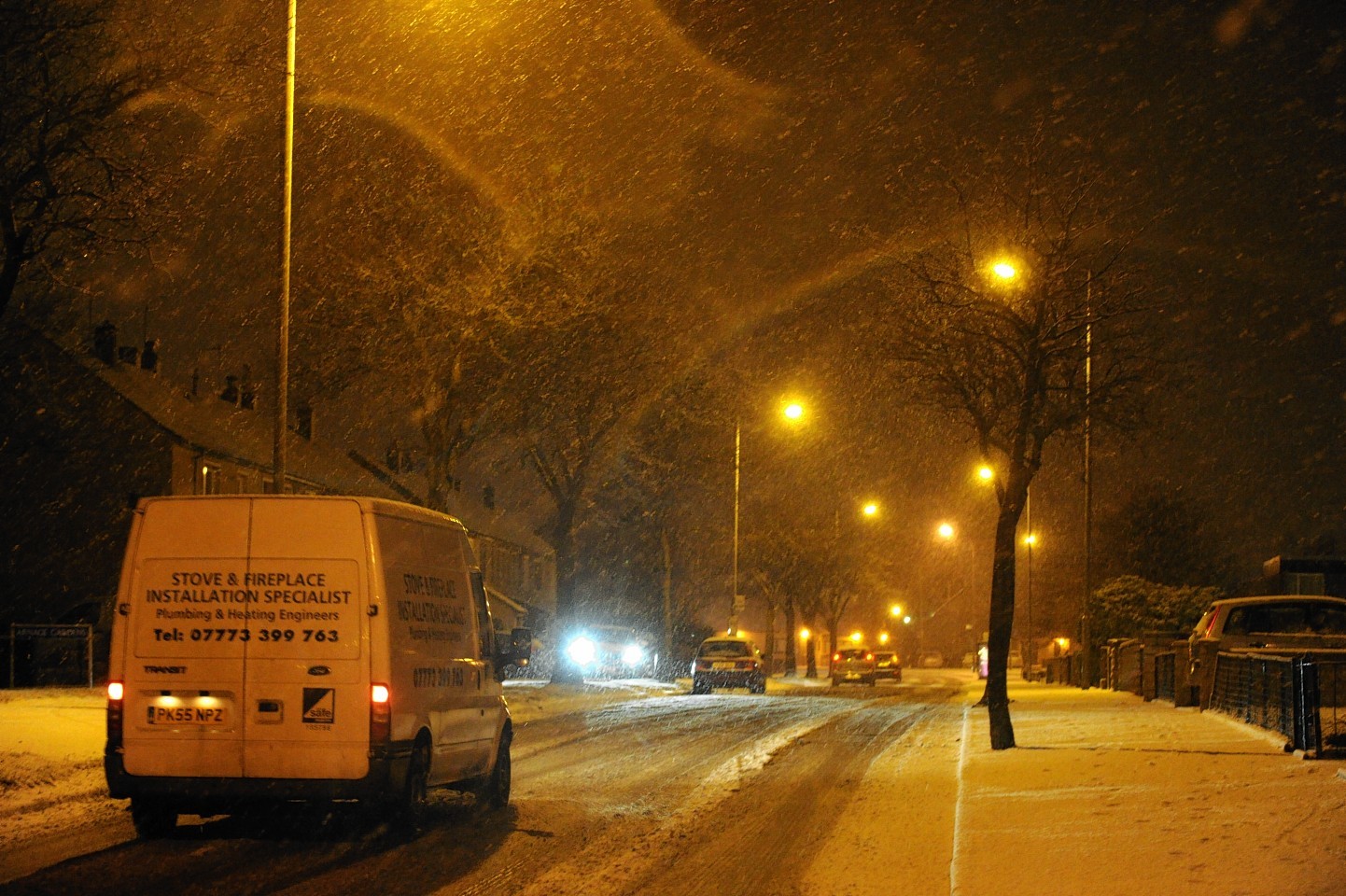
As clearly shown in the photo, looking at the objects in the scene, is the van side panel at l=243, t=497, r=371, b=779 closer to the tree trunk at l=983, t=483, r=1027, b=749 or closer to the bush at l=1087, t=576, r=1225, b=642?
the tree trunk at l=983, t=483, r=1027, b=749

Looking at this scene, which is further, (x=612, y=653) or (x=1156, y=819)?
(x=612, y=653)

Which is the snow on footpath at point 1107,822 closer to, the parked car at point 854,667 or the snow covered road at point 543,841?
the snow covered road at point 543,841

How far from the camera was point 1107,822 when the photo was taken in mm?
9523

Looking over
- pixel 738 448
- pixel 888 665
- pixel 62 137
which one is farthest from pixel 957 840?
pixel 888 665

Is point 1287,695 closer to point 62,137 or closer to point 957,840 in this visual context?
point 957,840

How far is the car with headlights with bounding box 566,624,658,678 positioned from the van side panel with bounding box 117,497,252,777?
43.8 meters

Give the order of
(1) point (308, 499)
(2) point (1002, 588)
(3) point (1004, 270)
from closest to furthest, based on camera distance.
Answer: (1) point (308, 499) → (3) point (1004, 270) → (2) point (1002, 588)

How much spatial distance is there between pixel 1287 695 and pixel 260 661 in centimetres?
940

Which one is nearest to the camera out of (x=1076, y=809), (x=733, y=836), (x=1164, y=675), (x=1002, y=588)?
(x=1076, y=809)

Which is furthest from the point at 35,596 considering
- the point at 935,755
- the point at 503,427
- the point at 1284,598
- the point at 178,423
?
the point at 1284,598

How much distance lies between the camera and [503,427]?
33219 millimetres

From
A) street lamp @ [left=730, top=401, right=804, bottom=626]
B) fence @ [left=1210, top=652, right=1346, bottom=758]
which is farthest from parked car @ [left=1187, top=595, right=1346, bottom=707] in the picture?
street lamp @ [left=730, top=401, right=804, bottom=626]

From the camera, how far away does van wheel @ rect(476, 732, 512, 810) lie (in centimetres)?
1237

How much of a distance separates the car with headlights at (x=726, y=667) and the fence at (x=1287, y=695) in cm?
2131
